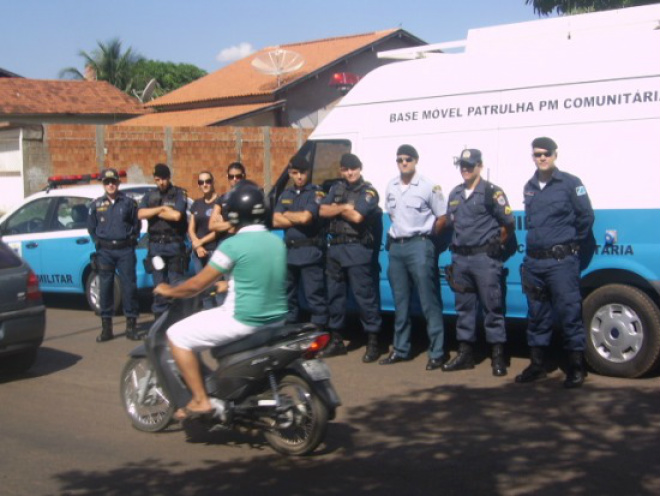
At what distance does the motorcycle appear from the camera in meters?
5.50

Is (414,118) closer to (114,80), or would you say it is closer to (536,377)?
(536,377)

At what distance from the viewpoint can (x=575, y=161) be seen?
7520mm

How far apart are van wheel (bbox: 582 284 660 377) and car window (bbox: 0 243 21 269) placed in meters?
5.12

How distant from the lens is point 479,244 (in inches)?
301

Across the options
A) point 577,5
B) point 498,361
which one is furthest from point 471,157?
point 577,5

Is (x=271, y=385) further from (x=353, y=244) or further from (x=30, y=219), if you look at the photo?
(x=30, y=219)

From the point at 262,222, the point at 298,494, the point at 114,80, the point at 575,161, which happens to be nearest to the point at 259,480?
the point at 298,494

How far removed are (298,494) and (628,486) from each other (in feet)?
6.04

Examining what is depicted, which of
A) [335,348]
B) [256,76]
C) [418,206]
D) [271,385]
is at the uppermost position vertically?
[256,76]

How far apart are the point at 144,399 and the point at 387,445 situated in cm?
178

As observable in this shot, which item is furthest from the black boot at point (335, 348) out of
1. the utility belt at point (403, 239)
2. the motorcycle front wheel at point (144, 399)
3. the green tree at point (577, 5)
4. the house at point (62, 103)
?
the house at point (62, 103)

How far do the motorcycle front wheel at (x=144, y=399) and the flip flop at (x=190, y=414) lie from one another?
0.32 metres

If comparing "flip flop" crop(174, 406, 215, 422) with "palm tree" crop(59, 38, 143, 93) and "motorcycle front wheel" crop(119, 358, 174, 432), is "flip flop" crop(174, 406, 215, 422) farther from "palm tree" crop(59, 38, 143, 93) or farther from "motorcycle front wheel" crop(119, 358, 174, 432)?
"palm tree" crop(59, 38, 143, 93)

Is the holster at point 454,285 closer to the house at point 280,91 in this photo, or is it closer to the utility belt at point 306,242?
the utility belt at point 306,242
